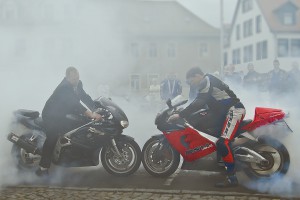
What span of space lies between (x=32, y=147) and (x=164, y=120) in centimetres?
209

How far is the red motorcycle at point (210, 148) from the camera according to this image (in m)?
6.42

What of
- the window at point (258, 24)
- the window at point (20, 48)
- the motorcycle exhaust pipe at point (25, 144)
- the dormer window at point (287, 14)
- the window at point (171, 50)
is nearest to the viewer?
the motorcycle exhaust pipe at point (25, 144)

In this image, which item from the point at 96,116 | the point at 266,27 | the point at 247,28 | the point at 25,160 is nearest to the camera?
the point at 96,116

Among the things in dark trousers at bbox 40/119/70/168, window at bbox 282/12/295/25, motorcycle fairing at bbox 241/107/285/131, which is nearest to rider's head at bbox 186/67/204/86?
motorcycle fairing at bbox 241/107/285/131

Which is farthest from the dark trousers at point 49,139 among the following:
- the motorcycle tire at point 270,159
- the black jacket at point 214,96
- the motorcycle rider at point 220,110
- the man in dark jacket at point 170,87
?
the man in dark jacket at point 170,87

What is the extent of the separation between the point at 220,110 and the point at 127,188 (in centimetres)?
171

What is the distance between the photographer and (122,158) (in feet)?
23.2

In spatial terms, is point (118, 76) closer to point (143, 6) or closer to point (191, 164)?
point (143, 6)

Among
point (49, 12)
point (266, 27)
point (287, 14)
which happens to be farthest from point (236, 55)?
point (49, 12)

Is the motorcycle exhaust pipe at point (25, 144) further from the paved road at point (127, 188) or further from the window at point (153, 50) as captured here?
the window at point (153, 50)

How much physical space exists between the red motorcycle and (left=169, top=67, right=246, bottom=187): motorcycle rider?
0.15 m

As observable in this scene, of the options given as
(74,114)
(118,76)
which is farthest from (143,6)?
(74,114)

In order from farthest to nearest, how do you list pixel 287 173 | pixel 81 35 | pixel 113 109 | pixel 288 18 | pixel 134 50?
pixel 288 18 → pixel 134 50 → pixel 81 35 → pixel 113 109 → pixel 287 173

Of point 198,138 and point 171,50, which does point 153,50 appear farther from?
point 198,138
